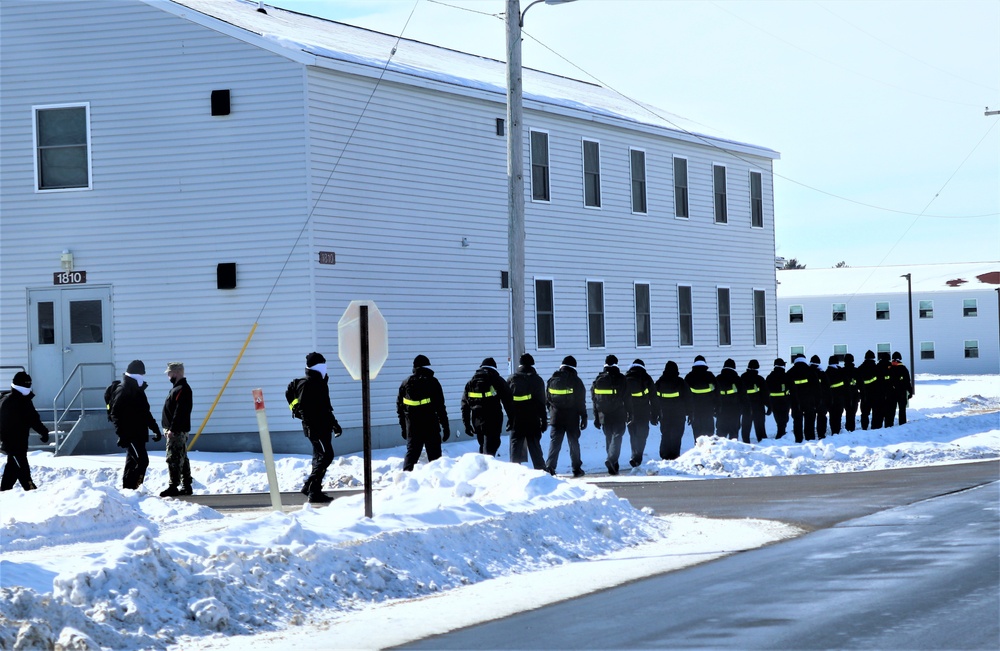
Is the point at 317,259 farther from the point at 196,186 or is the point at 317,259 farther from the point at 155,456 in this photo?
the point at 155,456

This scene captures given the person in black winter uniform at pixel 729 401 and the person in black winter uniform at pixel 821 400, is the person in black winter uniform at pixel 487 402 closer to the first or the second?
the person in black winter uniform at pixel 729 401

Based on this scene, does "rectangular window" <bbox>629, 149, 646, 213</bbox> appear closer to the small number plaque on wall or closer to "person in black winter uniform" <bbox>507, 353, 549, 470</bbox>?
"person in black winter uniform" <bbox>507, 353, 549, 470</bbox>

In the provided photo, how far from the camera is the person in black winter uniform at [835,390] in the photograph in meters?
28.5

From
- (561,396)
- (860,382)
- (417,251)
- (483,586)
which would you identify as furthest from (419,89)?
(483,586)

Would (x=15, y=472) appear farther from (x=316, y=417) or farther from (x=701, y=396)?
(x=701, y=396)

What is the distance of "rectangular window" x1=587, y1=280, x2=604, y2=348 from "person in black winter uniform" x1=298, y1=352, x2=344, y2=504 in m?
14.7

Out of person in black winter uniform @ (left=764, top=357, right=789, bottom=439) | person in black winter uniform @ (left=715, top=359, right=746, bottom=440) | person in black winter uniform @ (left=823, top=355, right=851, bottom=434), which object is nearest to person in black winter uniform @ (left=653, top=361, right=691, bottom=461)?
person in black winter uniform @ (left=715, top=359, right=746, bottom=440)

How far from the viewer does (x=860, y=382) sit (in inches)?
1188

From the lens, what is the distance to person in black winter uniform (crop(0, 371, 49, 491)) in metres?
18.5

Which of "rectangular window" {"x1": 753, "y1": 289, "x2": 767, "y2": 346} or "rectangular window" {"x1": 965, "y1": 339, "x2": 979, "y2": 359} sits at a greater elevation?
"rectangular window" {"x1": 753, "y1": 289, "x2": 767, "y2": 346}

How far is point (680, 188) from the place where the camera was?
116ft

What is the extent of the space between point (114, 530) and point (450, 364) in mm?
13707

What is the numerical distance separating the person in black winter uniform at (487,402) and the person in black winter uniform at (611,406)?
2.51 metres

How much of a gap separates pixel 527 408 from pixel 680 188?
53.7 ft
